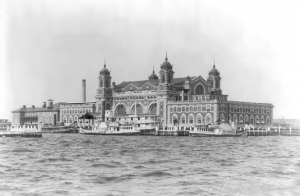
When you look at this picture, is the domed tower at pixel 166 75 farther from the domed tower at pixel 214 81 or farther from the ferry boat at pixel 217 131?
the ferry boat at pixel 217 131

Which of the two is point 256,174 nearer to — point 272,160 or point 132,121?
point 272,160

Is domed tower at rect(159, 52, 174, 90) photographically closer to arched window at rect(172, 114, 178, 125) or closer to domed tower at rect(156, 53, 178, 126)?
domed tower at rect(156, 53, 178, 126)

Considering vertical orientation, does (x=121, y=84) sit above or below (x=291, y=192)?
above

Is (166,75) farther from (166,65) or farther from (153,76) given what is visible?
(153,76)

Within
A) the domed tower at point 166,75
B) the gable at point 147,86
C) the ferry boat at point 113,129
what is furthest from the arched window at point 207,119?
the gable at point 147,86

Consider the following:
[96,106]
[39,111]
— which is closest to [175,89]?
[96,106]
